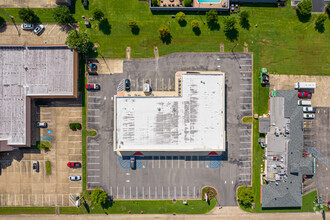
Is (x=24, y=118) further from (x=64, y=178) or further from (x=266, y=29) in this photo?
(x=266, y=29)

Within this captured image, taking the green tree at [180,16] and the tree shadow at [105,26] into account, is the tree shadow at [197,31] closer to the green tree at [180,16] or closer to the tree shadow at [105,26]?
the green tree at [180,16]

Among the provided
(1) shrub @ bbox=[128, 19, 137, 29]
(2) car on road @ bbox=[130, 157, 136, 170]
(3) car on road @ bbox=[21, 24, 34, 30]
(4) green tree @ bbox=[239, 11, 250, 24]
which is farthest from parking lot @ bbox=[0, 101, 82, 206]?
(4) green tree @ bbox=[239, 11, 250, 24]

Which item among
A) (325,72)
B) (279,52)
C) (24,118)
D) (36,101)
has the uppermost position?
(279,52)

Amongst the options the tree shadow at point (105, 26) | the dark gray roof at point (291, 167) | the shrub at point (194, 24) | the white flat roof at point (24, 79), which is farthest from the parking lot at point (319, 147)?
the white flat roof at point (24, 79)

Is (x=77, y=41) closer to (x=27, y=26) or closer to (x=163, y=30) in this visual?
(x=27, y=26)

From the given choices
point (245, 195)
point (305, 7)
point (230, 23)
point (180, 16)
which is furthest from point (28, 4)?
point (245, 195)

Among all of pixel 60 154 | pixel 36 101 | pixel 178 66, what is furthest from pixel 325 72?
pixel 36 101

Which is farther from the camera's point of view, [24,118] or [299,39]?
[299,39]
